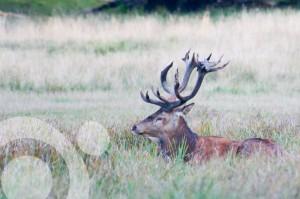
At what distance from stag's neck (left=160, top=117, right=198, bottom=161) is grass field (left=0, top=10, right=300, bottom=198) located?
122mm

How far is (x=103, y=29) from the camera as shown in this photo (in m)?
17.0

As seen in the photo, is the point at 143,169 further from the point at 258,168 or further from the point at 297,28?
the point at 297,28

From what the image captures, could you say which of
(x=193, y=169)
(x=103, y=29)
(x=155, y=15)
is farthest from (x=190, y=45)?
(x=193, y=169)

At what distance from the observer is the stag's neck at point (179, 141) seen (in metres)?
8.20

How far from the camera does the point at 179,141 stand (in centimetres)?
827

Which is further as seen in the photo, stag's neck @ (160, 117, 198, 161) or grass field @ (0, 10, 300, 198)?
stag's neck @ (160, 117, 198, 161)

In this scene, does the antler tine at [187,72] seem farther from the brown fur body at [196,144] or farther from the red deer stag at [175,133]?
the brown fur body at [196,144]

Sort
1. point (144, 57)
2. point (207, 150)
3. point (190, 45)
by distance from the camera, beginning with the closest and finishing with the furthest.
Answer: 1. point (207, 150)
2. point (144, 57)
3. point (190, 45)

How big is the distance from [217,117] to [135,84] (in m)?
2.61

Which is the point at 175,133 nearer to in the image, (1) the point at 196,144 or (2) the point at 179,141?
(2) the point at 179,141

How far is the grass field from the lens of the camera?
6.99 meters

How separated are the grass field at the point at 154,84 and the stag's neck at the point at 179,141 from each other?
0.40ft

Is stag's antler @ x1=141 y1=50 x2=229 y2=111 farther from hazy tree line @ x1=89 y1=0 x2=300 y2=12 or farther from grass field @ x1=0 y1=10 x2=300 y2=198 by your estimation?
hazy tree line @ x1=89 y1=0 x2=300 y2=12

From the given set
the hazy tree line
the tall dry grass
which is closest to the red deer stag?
the tall dry grass
